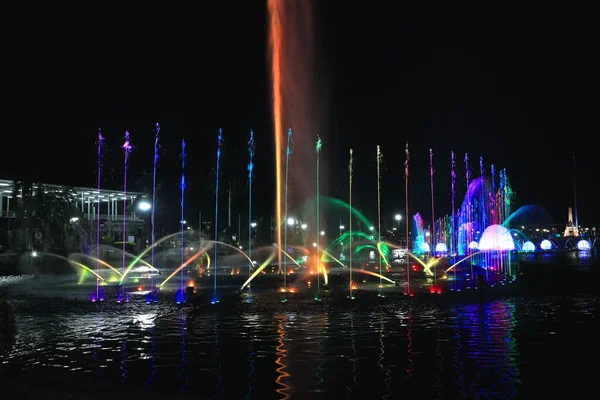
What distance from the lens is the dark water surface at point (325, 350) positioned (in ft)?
26.9

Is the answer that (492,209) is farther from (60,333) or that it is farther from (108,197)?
(60,333)

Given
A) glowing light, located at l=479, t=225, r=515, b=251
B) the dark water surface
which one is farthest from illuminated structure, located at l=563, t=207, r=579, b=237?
the dark water surface

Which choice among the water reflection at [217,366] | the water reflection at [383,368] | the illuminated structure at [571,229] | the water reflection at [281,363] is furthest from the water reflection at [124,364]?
the illuminated structure at [571,229]

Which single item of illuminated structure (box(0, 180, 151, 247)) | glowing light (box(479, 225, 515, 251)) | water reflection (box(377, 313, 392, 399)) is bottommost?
water reflection (box(377, 313, 392, 399))

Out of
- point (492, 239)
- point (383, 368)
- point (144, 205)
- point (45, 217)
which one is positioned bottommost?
point (383, 368)

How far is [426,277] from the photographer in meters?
29.2

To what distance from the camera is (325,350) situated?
34.7 feet

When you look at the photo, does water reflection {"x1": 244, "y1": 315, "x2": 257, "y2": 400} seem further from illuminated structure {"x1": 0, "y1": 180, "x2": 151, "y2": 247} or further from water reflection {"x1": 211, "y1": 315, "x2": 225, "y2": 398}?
illuminated structure {"x1": 0, "y1": 180, "x2": 151, "y2": 247}

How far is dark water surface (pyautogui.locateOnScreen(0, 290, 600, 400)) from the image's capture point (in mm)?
8188

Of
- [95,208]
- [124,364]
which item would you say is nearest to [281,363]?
[124,364]

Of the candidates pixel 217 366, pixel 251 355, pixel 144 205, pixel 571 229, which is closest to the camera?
pixel 217 366

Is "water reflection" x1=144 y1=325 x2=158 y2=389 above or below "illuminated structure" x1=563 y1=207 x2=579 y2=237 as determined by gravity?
below

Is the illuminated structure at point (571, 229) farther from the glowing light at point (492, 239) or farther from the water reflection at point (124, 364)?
the water reflection at point (124, 364)

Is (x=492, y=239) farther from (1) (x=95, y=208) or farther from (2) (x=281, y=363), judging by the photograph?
(2) (x=281, y=363)
